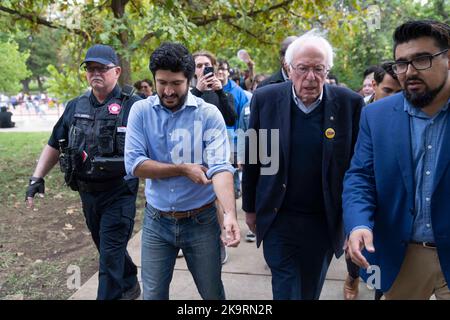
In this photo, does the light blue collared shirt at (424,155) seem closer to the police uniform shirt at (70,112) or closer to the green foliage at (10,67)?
the police uniform shirt at (70,112)

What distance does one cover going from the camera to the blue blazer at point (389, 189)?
2.11 meters

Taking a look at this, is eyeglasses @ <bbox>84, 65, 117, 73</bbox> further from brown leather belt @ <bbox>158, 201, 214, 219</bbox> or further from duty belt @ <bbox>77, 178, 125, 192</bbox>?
brown leather belt @ <bbox>158, 201, 214, 219</bbox>

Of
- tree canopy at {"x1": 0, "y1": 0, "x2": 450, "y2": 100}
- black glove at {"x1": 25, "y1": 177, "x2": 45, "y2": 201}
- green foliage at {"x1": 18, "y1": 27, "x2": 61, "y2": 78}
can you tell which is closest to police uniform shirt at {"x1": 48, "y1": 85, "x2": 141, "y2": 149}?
black glove at {"x1": 25, "y1": 177, "x2": 45, "y2": 201}

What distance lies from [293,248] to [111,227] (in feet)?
4.72

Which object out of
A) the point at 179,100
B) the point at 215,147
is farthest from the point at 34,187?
the point at 215,147

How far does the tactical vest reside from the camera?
10.9ft

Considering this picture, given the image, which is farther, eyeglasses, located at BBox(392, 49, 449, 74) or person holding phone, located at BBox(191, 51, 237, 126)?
person holding phone, located at BBox(191, 51, 237, 126)

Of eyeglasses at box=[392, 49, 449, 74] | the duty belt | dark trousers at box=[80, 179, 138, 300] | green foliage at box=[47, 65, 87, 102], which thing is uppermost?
green foliage at box=[47, 65, 87, 102]

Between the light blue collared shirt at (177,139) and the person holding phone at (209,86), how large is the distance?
137cm

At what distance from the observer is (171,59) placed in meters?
2.50

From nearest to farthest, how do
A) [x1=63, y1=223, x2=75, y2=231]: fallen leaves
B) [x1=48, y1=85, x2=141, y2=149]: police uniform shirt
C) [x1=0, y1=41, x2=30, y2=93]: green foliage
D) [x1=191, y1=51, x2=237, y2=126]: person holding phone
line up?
[x1=48, y1=85, x2=141, y2=149]: police uniform shirt < [x1=191, y1=51, x2=237, y2=126]: person holding phone < [x1=63, y1=223, x2=75, y2=231]: fallen leaves < [x1=0, y1=41, x2=30, y2=93]: green foliage

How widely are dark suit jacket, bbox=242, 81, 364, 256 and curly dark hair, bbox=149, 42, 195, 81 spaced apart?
0.54 metres

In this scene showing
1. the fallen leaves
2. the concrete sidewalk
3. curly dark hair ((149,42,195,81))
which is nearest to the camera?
curly dark hair ((149,42,195,81))

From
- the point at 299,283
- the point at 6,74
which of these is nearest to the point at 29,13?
the point at 299,283
